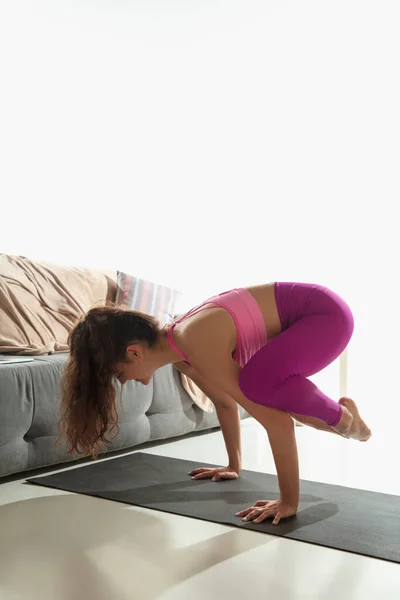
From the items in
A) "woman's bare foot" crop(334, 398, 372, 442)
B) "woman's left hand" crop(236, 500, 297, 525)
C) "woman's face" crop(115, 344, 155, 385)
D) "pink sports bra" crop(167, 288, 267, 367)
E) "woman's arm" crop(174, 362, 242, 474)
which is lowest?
"woman's left hand" crop(236, 500, 297, 525)

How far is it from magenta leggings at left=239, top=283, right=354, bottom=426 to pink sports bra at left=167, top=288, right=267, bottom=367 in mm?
67

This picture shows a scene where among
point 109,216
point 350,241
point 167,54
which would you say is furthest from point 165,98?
point 350,241

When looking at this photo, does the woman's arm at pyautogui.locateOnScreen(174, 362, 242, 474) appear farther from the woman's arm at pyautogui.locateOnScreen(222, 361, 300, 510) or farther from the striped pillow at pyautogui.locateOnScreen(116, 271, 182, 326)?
the striped pillow at pyautogui.locateOnScreen(116, 271, 182, 326)

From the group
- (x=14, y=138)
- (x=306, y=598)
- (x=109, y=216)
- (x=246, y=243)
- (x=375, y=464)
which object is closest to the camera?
(x=306, y=598)

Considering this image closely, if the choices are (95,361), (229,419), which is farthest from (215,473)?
Result: (95,361)

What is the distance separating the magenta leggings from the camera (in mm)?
1882

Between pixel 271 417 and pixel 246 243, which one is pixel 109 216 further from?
pixel 271 417

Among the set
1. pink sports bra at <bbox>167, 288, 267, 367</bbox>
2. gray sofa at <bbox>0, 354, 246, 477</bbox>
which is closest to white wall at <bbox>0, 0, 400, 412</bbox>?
gray sofa at <bbox>0, 354, 246, 477</bbox>

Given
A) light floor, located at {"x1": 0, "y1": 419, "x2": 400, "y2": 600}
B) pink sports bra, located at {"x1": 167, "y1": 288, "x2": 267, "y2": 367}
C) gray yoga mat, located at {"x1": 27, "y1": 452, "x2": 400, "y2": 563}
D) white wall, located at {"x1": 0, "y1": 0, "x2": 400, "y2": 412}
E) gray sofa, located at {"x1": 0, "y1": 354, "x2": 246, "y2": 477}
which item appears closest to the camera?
light floor, located at {"x1": 0, "y1": 419, "x2": 400, "y2": 600}

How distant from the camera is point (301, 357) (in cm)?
192

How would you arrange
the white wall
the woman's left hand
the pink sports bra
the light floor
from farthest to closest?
1. the white wall
2. the pink sports bra
3. the woman's left hand
4. the light floor

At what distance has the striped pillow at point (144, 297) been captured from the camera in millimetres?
3617

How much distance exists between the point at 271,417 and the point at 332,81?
3.16 m

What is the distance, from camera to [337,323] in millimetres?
1960
